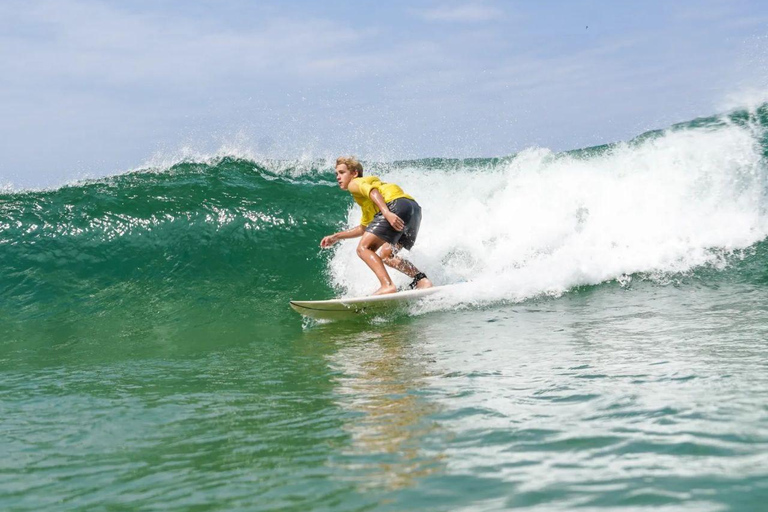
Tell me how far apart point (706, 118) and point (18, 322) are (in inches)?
414

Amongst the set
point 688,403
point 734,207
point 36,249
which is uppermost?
point 36,249

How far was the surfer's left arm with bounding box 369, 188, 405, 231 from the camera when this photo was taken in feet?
26.4

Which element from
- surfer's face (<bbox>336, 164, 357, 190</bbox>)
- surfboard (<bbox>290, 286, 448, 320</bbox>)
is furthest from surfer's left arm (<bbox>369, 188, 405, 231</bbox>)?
surfboard (<bbox>290, 286, 448, 320</bbox>)

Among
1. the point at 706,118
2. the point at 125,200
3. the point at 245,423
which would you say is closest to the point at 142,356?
the point at 245,423

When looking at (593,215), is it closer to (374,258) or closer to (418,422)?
(374,258)

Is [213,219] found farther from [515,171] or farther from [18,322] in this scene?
[515,171]

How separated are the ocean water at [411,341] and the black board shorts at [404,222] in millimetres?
816

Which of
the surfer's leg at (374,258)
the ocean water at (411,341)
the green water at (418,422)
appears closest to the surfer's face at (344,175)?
the surfer's leg at (374,258)

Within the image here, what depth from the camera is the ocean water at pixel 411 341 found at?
9.84ft

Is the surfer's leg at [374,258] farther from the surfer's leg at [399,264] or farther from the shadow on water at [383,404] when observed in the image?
the shadow on water at [383,404]

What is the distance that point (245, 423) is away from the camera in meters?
4.04

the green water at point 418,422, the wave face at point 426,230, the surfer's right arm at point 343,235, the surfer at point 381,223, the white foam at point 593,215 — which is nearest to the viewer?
the green water at point 418,422

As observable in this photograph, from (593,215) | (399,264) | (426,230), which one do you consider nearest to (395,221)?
(399,264)

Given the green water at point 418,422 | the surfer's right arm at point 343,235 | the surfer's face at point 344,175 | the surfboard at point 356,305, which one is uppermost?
the surfer's face at point 344,175
